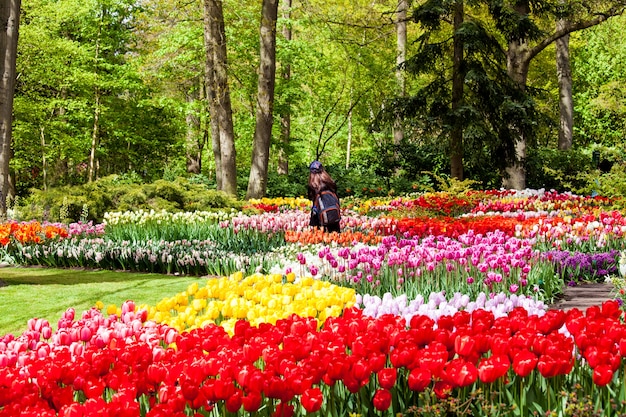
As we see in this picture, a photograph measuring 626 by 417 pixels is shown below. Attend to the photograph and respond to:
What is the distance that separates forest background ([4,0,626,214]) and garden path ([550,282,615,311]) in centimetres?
526

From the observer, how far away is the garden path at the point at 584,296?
6602 millimetres

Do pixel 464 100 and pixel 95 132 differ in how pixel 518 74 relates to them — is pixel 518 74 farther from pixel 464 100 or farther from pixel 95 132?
pixel 95 132

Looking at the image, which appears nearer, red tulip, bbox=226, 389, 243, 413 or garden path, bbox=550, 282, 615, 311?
red tulip, bbox=226, 389, 243, 413

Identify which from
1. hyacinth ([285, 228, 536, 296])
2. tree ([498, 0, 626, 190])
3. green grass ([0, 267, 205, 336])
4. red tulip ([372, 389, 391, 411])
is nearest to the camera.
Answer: red tulip ([372, 389, 391, 411])

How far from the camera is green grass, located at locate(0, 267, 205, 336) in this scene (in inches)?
292

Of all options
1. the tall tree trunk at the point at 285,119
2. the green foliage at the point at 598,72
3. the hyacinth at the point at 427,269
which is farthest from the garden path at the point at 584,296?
the green foliage at the point at 598,72

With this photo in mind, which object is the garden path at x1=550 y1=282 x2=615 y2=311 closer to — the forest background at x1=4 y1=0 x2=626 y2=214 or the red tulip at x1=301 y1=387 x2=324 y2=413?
the red tulip at x1=301 y1=387 x2=324 y2=413

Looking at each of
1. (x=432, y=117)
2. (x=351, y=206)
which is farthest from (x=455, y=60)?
(x=351, y=206)

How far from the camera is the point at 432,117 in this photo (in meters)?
18.8

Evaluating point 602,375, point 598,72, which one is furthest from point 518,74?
point 598,72

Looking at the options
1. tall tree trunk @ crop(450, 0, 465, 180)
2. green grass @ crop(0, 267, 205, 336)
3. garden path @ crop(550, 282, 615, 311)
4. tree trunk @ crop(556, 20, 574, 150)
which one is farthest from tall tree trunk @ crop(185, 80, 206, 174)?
garden path @ crop(550, 282, 615, 311)

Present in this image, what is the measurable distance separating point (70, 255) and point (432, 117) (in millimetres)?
11408

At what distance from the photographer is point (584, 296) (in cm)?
710

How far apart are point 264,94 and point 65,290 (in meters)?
9.69
